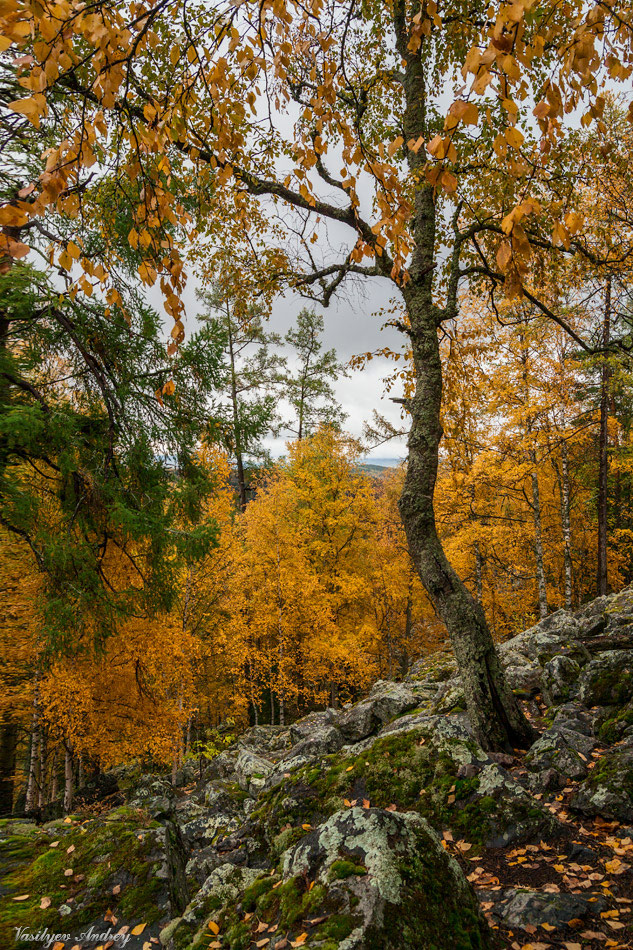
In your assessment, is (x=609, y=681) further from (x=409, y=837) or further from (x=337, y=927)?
(x=337, y=927)

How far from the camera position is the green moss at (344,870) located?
81.1 inches

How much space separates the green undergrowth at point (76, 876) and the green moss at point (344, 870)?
7.09 ft

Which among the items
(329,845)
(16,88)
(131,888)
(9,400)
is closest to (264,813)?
(131,888)

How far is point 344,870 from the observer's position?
2.09 metres

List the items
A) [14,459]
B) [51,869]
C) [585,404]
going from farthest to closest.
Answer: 1. [585,404]
2. [14,459]
3. [51,869]

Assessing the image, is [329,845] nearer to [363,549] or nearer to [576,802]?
[576,802]

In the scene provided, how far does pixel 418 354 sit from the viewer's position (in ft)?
16.0

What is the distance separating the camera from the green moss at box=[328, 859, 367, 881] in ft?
6.76

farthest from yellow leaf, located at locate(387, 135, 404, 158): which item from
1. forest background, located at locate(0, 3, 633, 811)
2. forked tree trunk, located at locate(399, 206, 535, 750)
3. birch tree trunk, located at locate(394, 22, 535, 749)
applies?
forked tree trunk, located at locate(399, 206, 535, 750)

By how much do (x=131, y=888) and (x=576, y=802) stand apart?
337cm

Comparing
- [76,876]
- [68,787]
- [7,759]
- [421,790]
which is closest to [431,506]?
[421,790]

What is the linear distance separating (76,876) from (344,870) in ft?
9.01

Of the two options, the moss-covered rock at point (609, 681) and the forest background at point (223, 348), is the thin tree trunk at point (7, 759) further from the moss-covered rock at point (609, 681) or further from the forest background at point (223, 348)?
the moss-covered rock at point (609, 681)

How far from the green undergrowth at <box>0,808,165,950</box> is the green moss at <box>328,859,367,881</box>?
7.09 feet
